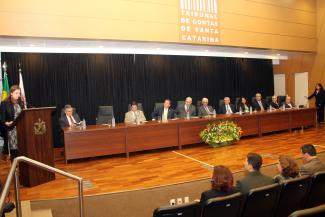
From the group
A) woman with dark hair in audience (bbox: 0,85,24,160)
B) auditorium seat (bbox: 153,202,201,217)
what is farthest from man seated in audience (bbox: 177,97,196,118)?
auditorium seat (bbox: 153,202,201,217)

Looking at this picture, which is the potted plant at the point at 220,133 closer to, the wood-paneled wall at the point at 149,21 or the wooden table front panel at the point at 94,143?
the wooden table front panel at the point at 94,143

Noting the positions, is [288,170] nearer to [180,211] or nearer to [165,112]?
[180,211]

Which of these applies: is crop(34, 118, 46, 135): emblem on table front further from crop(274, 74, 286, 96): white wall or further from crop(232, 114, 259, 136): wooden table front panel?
crop(274, 74, 286, 96): white wall

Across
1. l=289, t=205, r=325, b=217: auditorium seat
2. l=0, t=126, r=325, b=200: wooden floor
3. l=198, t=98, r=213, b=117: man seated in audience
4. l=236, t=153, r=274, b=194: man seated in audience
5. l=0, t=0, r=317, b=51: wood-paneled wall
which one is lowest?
l=0, t=126, r=325, b=200: wooden floor

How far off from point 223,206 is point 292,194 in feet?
3.02

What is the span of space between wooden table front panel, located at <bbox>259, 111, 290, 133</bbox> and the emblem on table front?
5520 mm

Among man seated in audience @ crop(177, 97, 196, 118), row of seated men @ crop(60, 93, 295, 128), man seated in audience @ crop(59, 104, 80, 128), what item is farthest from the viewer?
man seated in audience @ crop(177, 97, 196, 118)

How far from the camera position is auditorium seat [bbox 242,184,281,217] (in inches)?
102

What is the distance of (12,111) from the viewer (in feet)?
14.4

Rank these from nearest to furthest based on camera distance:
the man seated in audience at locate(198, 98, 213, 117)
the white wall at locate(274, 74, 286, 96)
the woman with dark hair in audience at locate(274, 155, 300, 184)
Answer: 1. the woman with dark hair in audience at locate(274, 155, 300, 184)
2. the man seated in audience at locate(198, 98, 213, 117)
3. the white wall at locate(274, 74, 286, 96)

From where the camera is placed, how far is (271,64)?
1265 centimetres

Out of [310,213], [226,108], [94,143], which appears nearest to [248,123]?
[226,108]

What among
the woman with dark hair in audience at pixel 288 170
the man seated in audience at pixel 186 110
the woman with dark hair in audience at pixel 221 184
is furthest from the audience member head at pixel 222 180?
the man seated in audience at pixel 186 110

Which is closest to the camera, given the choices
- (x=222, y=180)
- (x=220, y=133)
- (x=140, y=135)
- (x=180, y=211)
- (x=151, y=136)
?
(x=180, y=211)
